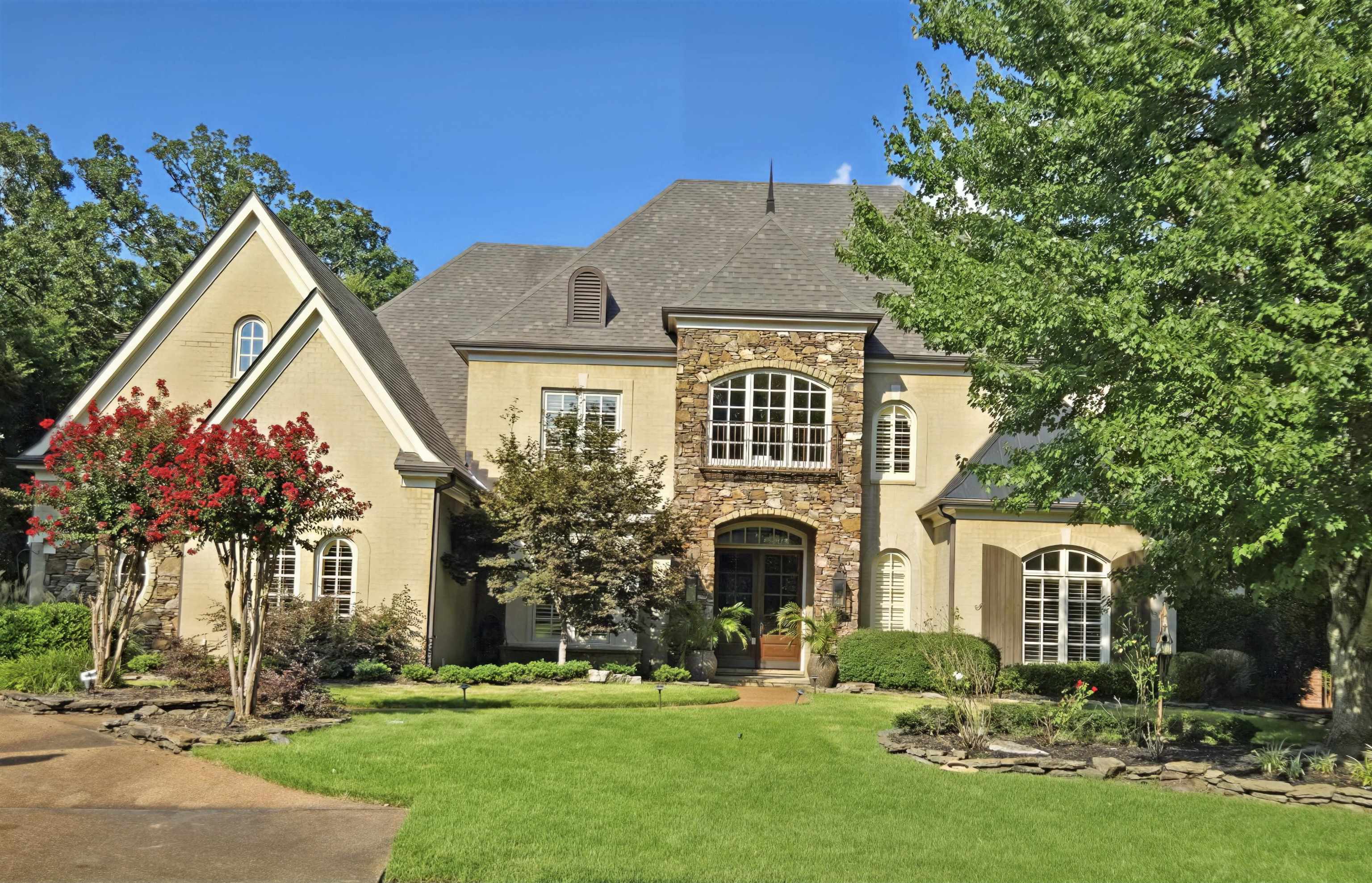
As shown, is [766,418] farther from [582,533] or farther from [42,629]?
[42,629]

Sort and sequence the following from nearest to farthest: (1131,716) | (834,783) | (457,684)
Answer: (834,783) → (1131,716) → (457,684)

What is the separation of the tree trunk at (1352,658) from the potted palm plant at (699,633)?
32.9ft

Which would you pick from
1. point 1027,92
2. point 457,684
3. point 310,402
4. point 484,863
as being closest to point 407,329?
point 310,402

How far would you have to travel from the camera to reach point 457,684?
17.0 meters

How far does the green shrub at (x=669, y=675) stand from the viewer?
18516 mm

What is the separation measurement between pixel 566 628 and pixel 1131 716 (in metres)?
10.2

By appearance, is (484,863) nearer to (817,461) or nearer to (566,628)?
(566,628)

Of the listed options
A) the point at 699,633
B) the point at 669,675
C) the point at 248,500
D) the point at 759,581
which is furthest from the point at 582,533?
the point at 248,500

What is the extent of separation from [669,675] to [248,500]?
29.1 ft

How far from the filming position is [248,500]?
11.9 metres

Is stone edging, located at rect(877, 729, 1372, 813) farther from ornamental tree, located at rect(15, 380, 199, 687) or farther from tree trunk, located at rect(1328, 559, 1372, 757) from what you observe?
ornamental tree, located at rect(15, 380, 199, 687)

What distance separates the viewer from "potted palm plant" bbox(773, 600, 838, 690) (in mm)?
19625

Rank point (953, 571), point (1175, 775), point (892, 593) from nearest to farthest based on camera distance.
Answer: point (1175, 775) < point (953, 571) < point (892, 593)

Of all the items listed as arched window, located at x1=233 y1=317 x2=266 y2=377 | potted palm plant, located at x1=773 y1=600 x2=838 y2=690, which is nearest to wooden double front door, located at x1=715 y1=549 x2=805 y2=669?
→ potted palm plant, located at x1=773 y1=600 x2=838 y2=690
